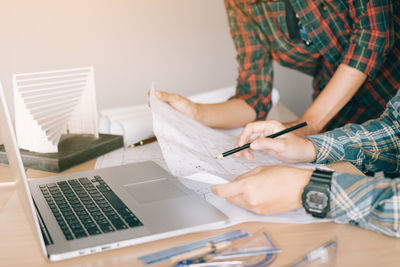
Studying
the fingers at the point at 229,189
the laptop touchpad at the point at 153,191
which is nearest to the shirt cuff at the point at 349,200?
the fingers at the point at 229,189

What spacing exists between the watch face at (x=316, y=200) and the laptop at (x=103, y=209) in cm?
15

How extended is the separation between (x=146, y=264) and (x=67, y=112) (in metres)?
0.75

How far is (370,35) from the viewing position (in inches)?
48.7

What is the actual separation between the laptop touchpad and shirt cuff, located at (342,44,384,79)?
69 centimetres

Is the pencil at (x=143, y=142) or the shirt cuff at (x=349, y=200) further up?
the shirt cuff at (x=349, y=200)

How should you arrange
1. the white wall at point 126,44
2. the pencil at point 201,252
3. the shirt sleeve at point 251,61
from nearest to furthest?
the pencil at point 201,252, the shirt sleeve at point 251,61, the white wall at point 126,44

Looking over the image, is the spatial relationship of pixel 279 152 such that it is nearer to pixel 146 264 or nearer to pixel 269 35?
pixel 146 264

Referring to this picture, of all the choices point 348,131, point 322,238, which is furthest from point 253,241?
point 348,131

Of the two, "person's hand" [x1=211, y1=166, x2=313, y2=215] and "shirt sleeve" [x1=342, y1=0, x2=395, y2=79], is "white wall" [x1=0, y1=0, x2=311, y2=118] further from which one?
"person's hand" [x1=211, y1=166, x2=313, y2=215]

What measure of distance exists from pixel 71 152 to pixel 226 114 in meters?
0.57

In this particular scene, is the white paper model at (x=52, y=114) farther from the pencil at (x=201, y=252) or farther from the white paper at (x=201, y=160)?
the pencil at (x=201, y=252)

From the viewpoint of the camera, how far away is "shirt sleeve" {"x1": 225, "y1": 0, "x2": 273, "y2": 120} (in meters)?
1.60

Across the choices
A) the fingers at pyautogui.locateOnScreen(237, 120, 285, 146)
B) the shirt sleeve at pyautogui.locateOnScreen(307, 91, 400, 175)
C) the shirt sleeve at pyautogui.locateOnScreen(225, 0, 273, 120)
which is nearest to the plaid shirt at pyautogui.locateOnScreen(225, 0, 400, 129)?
the shirt sleeve at pyautogui.locateOnScreen(225, 0, 273, 120)

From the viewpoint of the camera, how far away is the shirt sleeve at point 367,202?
704mm
